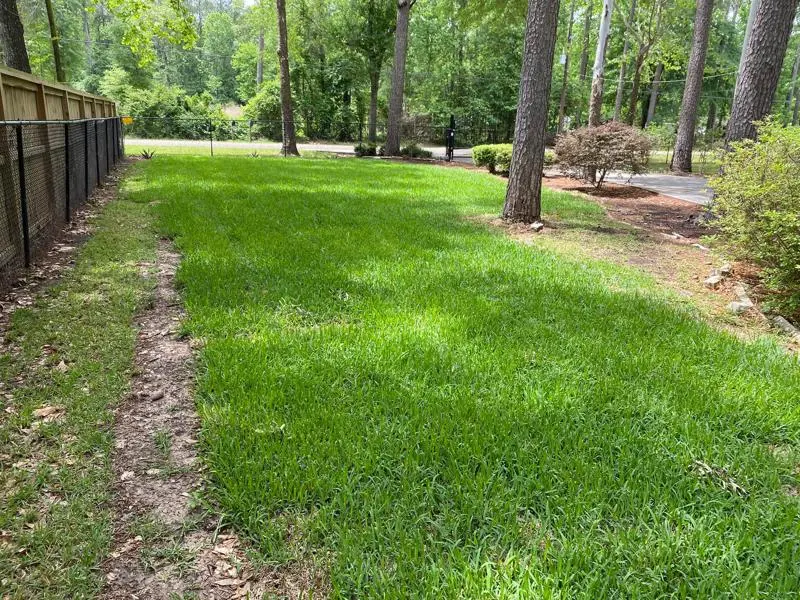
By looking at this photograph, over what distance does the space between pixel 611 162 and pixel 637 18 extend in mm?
16246

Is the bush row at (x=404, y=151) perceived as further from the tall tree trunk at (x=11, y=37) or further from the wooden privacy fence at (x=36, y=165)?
the wooden privacy fence at (x=36, y=165)

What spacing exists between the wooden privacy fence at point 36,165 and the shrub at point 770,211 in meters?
5.96

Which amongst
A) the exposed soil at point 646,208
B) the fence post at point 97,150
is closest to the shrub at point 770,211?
the exposed soil at point 646,208

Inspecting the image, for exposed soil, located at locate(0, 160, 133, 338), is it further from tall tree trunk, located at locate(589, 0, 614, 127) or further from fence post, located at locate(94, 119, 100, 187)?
tall tree trunk, located at locate(589, 0, 614, 127)

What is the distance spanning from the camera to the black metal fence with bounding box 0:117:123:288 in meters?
4.33

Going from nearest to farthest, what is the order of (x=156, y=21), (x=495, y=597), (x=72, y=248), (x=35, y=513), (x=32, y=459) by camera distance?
(x=495, y=597) < (x=35, y=513) < (x=32, y=459) < (x=72, y=248) < (x=156, y=21)

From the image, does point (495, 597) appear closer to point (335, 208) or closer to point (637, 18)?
point (335, 208)

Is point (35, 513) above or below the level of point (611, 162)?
below

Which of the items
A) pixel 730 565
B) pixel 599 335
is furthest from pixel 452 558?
pixel 599 335

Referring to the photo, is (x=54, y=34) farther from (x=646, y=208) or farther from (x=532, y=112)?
(x=646, y=208)

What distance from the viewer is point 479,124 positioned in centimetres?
3391

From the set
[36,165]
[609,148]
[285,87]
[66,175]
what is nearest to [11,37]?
[66,175]

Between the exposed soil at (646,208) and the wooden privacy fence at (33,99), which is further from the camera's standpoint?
the exposed soil at (646,208)

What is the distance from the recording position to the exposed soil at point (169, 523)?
1.72 m
